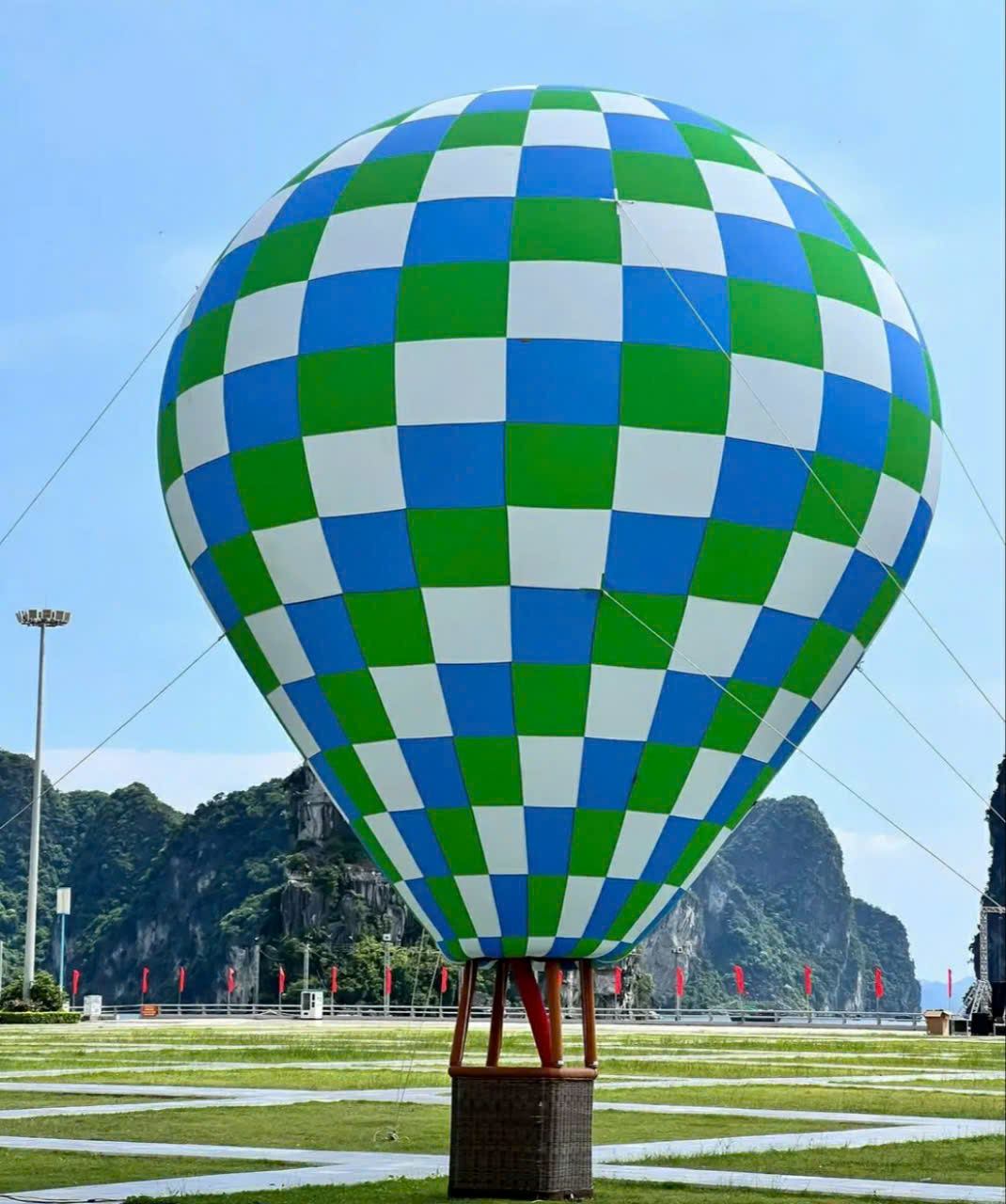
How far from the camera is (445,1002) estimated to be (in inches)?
3273

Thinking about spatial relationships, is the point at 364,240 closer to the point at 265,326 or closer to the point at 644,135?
the point at 265,326

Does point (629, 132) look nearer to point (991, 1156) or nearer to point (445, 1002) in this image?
point (991, 1156)

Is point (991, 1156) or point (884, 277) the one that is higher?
point (884, 277)

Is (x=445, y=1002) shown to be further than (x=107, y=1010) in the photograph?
Yes

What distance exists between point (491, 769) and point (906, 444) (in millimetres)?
4103

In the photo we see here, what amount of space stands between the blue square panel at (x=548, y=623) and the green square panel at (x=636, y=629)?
4.4 inches

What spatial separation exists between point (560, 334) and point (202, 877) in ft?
428

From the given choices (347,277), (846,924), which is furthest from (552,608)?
(846,924)

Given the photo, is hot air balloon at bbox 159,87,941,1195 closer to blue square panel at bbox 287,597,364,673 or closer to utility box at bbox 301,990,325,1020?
blue square panel at bbox 287,597,364,673

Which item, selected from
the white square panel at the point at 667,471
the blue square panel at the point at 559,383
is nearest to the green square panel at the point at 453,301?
the blue square panel at the point at 559,383

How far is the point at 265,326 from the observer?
13578mm

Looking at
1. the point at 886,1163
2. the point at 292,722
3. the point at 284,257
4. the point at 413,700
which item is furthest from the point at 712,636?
the point at 886,1163

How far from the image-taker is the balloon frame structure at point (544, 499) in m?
12.6

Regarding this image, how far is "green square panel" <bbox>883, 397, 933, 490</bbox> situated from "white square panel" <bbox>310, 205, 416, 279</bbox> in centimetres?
380
